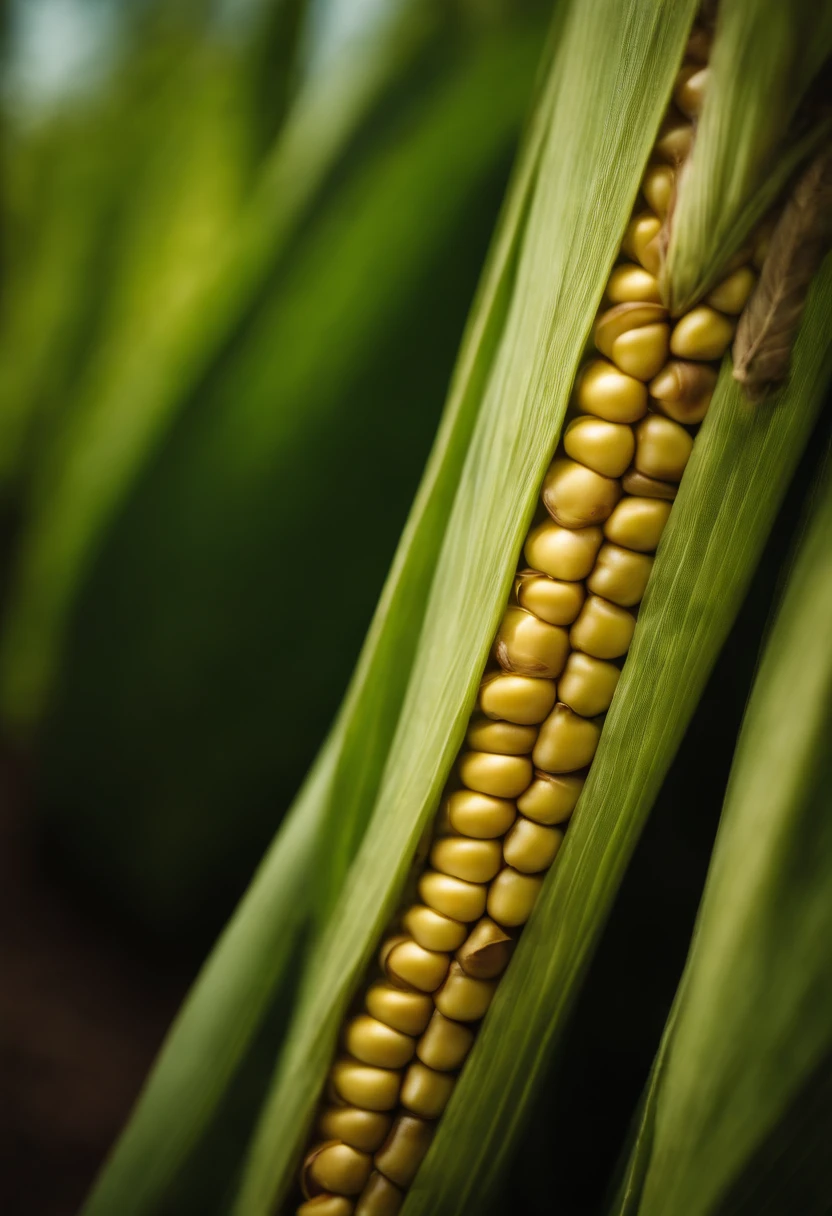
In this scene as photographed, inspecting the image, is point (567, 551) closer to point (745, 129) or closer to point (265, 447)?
point (745, 129)

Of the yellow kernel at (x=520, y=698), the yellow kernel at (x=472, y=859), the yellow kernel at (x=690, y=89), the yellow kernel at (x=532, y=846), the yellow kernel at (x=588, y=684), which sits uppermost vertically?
the yellow kernel at (x=690, y=89)

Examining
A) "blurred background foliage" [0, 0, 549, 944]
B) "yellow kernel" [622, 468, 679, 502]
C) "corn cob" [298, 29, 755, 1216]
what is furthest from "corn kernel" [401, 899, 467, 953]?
"blurred background foliage" [0, 0, 549, 944]

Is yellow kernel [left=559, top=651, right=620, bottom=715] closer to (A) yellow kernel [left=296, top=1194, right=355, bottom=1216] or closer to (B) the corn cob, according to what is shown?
(B) the corn cob

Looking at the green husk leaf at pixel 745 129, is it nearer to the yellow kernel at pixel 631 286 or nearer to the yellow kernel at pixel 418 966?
the yellow kernel at pixel 631 286

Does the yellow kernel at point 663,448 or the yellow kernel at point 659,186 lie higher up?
the yellow kernel at point 659,186

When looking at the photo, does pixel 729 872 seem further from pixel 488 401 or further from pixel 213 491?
pixel 213 491

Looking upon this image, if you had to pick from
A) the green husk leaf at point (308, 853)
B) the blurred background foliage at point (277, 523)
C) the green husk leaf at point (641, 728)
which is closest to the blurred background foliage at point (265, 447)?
the blurred background foliage at point (277, 523)
